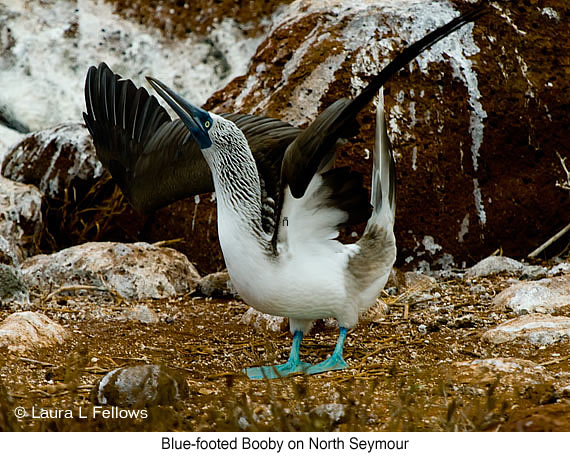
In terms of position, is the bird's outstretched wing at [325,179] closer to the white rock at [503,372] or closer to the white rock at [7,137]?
the white rock at [503,372]

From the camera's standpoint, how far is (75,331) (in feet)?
16.3

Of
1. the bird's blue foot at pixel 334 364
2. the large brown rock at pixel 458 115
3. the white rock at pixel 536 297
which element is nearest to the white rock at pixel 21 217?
the large brown rock at pixel 458 115

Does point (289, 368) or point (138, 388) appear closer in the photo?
point (138, 388)

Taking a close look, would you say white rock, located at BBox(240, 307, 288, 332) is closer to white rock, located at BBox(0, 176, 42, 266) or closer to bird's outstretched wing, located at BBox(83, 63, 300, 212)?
bird's outstretched wing, located at BBox(83, 63, 300, 212)

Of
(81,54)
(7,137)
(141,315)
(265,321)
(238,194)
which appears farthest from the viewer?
(81,54)

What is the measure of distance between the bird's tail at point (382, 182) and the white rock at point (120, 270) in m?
2.35

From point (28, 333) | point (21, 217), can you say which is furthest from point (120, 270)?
point (28, 333)

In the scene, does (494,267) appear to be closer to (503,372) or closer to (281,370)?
(281,370)

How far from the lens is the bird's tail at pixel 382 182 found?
14.1 feet

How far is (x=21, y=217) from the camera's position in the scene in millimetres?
7125

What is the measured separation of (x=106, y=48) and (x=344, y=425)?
331 inches

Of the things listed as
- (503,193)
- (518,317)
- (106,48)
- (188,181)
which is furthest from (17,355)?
(106,48)

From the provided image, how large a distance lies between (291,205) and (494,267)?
2.75 metres

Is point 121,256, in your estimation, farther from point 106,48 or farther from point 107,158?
point 106,48
